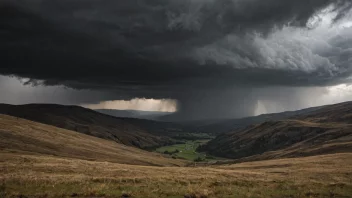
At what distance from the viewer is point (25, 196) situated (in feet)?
77.4

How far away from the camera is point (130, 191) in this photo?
25.7 meters

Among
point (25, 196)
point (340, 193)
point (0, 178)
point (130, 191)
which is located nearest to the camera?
point (25, 196)

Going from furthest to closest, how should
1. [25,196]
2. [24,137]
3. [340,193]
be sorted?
[24,137] < [340,193] < [25,196]

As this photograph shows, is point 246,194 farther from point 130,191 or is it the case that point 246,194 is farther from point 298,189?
point 130,191

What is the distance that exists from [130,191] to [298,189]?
16.0 meters

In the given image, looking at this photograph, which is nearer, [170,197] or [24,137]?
[170,197]

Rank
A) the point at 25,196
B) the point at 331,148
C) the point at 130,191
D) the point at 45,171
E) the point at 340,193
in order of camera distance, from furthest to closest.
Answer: the point at 331,148
the point at 45,171
the point at 340,193
the point at 130,191
the point at 25,196

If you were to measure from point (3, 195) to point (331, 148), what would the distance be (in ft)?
489

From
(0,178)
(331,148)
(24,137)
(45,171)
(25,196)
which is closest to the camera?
(25,196)

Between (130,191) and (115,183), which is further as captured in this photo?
(115,183)

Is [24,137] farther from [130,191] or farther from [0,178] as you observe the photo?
[130,191]

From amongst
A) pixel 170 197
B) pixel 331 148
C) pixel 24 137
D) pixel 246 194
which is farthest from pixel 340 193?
pixel 331 148

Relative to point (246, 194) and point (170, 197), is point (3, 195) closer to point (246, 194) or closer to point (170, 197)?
point (170, 197)

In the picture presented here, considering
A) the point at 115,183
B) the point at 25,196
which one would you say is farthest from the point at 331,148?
the point at 25,196
